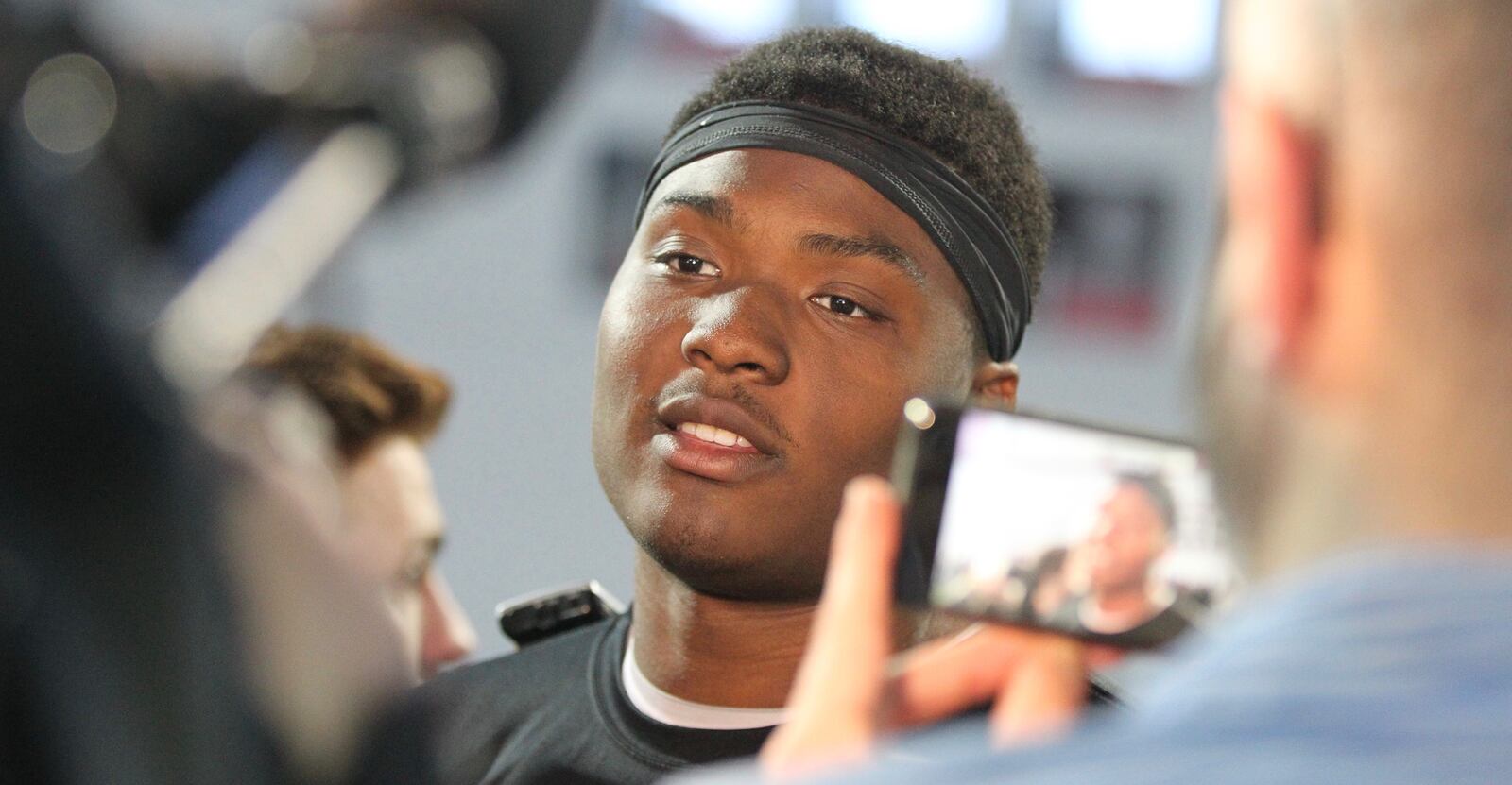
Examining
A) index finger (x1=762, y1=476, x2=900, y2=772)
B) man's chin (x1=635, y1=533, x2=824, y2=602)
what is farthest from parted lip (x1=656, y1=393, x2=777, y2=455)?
index finger (x1=762, y1=476, x2=900, y2=772)

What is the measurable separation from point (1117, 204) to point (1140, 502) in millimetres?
4117

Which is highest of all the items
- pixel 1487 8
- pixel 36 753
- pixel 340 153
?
pixel 1487 8

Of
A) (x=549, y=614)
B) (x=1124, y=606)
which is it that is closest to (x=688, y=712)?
(x=549, y=614)

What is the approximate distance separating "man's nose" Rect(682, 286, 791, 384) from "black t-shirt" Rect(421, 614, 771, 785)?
371 millimetres

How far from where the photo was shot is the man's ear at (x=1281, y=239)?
0.73 m

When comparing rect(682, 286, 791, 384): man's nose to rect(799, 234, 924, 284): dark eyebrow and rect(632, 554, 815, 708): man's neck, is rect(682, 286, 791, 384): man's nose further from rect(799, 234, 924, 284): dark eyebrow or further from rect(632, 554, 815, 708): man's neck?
rect(632, 554, 815, 708): man's neck

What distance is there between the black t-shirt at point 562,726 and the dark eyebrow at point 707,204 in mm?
497

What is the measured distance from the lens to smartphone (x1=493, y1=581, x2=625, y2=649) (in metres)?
2.12

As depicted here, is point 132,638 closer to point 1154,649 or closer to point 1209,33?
point 1154,649

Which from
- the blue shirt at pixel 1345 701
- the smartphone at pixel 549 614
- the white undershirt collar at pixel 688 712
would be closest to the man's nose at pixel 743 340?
the white undershirt collar at pixel 688 712

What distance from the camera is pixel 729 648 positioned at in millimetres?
1761

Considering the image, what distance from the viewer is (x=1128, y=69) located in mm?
4973

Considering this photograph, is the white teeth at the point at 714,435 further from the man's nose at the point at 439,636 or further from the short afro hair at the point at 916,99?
the man's nose at the point at 439,636

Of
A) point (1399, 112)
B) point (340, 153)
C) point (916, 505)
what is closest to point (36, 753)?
point (340, 153)
